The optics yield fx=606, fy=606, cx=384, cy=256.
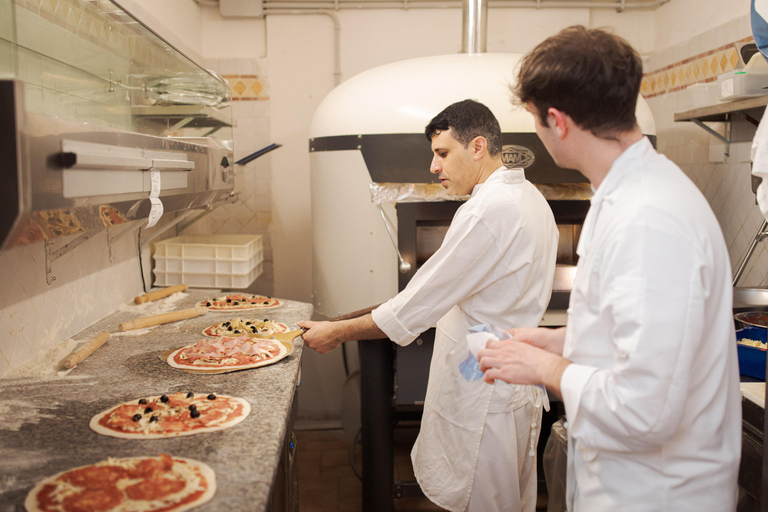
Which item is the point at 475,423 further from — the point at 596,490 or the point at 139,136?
the point at 139,136

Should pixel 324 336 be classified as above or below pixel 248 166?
below

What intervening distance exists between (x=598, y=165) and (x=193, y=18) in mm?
3052

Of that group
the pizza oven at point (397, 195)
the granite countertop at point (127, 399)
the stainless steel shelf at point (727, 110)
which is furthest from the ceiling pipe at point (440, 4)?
the granite countertop at point (127, 399)

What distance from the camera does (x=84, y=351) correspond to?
1932 millimetres

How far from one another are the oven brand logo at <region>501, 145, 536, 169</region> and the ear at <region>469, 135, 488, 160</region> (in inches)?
25.2

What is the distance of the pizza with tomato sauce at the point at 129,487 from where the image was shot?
3.51 feet

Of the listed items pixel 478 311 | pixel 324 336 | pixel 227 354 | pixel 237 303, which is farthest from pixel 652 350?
pixel 237 303

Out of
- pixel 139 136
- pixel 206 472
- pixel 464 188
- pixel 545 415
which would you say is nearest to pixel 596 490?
pixel 206 472

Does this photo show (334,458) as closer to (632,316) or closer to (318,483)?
(318,483)

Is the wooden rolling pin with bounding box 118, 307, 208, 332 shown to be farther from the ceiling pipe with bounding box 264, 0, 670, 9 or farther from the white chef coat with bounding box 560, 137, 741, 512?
the ceiling pipe with bounding box 264, 0, 670, 9

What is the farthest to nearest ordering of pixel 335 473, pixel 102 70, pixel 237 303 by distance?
pixel 335 473 < pixel 237 303 < pixel 102 70

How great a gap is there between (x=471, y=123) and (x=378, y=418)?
1.34 meters

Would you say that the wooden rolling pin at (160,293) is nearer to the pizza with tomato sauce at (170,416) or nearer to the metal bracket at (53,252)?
the metal bracket at (53,252)

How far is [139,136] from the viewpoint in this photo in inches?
61.2
